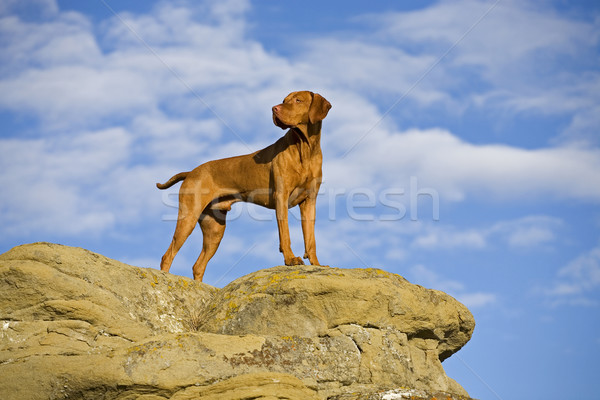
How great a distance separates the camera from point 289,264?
858 cm

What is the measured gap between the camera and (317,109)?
9078mm

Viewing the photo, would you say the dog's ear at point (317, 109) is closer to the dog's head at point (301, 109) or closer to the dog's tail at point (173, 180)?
the dog's head at point (301, 109)

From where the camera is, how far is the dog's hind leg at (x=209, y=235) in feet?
34.6

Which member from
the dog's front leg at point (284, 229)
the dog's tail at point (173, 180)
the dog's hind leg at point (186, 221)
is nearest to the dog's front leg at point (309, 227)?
the dog's front leg at point (284, 229)

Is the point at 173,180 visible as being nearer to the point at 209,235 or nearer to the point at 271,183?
the point at 209,235

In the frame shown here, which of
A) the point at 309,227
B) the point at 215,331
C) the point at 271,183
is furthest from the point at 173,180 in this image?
the point at 215,331

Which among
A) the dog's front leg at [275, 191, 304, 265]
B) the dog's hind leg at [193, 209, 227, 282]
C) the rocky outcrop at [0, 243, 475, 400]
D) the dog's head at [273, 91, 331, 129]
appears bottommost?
the rocky outcrop at [0, 243, 475, 400]

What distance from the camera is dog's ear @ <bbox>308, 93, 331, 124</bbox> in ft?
29.7

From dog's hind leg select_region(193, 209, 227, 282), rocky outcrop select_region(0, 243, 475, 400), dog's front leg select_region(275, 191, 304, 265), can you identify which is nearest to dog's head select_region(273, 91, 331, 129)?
dog's front leg select_region(275, 191, 304, 265)

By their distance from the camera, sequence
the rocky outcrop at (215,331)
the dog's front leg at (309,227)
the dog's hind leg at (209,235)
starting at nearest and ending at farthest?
1. the rocky outcrop at (215,331)
2. the dog's front leg at (309,227)
3. the dog's hind leg at (209,235)

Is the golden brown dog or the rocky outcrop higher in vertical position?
the golden brown dog

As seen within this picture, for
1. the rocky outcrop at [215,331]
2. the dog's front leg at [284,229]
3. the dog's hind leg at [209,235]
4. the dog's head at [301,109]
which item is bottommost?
the rocky outcrop at [215,331]

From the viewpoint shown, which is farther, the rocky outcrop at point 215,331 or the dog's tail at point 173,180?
the dog's tail at point 173,180

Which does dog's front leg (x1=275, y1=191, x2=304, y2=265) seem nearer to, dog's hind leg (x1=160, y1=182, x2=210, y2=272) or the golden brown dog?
the golden brown dog
